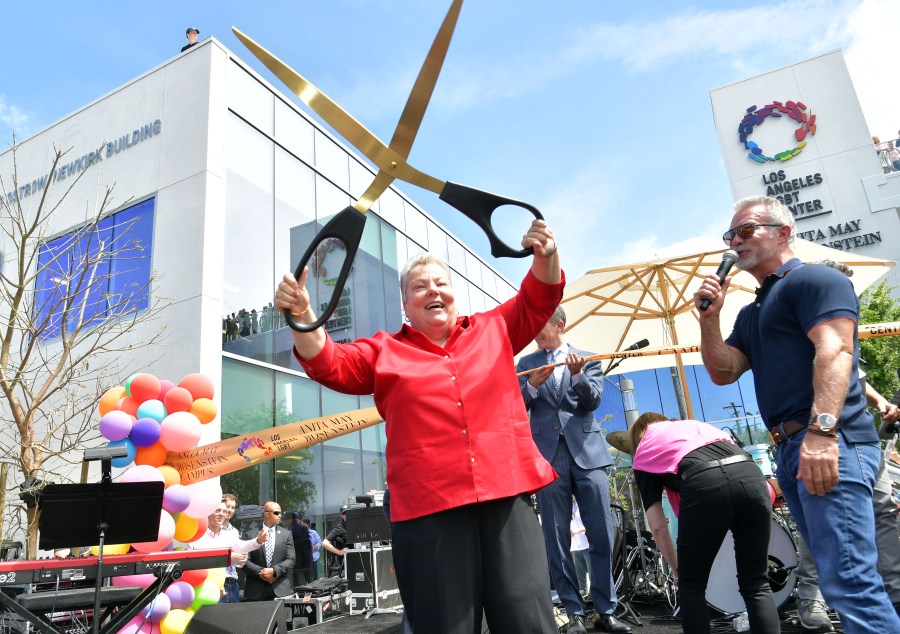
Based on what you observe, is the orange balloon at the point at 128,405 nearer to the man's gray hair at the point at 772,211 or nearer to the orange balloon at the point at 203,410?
the orange balloon at the point at 203,410

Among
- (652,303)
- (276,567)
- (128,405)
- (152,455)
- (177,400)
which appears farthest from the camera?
(652,303)

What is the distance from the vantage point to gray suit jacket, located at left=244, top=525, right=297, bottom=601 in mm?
7324

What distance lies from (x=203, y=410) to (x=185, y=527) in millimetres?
1233

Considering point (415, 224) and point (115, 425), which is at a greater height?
point (415, 224)

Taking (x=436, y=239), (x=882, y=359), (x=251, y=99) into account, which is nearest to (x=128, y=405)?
(x=251, y=99)

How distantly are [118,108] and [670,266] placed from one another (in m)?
11.6

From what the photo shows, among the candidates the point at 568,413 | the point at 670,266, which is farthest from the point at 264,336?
the point at 568,413

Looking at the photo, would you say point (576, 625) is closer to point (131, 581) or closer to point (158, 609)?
point (131, 581)

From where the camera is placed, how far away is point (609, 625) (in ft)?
11.3

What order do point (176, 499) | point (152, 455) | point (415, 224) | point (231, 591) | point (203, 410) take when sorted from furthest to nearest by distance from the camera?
point (415, 224) → point (231, 591) → point (203, 410) → point (152, 455) → point (176, 499)

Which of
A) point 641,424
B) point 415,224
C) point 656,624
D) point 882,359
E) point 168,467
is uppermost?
point 415,224

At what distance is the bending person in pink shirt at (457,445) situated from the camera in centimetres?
156

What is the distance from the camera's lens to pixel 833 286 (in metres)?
1.92

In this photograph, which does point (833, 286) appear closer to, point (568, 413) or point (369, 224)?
point (568, 413)
